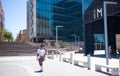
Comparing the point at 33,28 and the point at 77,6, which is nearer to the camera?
the point at 33,28

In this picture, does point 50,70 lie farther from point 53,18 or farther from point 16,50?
point 53,18

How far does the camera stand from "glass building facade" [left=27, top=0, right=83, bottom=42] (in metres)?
95.0

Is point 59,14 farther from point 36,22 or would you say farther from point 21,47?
point 21,47

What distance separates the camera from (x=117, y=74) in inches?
540

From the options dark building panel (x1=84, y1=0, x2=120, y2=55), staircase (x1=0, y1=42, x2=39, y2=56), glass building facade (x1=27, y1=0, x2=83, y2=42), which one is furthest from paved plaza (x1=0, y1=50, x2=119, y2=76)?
glass building facade (x1=27, y1=0, x2=83, y2=42)

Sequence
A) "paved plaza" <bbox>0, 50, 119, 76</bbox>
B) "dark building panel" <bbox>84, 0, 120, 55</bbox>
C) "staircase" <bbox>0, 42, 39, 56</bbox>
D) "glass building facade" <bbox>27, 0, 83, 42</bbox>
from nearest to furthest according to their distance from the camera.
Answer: "paved plaza" <bbox>0, 50, 119, 76</bbox> < "dark building panel" <bbox>84, 0, 120, 55</bbox> < "staircase" <bbox>0, 42, 39, 56</bbox> < "glass building facade" <bbox>27, 0, 83, 42</bbox>

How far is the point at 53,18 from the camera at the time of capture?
328 ft

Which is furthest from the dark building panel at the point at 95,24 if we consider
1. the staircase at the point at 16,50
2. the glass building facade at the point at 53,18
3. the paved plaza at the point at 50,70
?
the glass building facade at the point at 53,18

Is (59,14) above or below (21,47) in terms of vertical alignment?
above

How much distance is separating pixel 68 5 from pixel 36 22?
21249mm

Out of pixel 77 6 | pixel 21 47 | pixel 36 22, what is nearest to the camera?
pixel 21 47

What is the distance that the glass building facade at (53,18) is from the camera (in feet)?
312

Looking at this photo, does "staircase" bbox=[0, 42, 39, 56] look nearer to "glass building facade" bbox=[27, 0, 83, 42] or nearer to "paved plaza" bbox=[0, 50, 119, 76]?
"paved plaza" bbox=[0, 50, 119, 76]

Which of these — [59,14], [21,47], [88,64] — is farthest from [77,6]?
[88,64]
